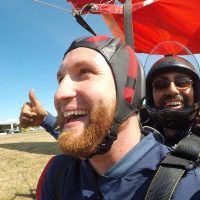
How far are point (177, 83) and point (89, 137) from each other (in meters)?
2.01

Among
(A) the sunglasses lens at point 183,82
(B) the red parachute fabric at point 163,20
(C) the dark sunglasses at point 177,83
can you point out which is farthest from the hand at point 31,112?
(B) the red parachute fabric at point 163,20

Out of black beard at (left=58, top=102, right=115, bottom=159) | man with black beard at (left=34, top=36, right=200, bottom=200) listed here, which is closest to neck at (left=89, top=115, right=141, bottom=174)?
man with black beard at (left=34, top=36, right=200, bottom=200)

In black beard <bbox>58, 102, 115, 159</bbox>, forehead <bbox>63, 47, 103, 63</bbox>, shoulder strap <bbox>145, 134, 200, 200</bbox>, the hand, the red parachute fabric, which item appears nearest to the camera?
shoulder strap <bbox>145, 134, 200, 200</bbox>

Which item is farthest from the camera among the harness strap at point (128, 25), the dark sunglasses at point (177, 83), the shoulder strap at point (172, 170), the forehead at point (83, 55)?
the harness strap at point (128, 25)

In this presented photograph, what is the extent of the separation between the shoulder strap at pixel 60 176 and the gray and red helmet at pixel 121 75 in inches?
14.2

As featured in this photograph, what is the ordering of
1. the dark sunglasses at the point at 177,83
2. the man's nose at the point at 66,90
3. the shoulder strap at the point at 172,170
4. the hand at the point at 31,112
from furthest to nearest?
the dark sunglasses at the point at 177,83 < the hand at the point at 31,112 < the man's nose at the point at 66,90 < the shoulder strap at the point at 172,170

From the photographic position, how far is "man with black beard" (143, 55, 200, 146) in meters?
3.40

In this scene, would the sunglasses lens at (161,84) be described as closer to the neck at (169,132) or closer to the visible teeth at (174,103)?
the visible teeth at (174,103)

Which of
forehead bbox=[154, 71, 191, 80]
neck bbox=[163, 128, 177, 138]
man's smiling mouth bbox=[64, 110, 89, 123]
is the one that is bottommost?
neck bbox=[163, 128, 177, 138]

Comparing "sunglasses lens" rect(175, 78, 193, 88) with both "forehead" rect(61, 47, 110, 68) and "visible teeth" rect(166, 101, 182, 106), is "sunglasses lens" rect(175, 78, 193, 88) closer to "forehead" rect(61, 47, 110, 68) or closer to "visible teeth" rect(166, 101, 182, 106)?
"visible teeth" rect(166, 101, 182, 106)

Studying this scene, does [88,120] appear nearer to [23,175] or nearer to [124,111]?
[124,111]

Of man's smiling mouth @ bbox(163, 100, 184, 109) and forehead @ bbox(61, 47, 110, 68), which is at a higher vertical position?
forehead @ bbox(61, 47, 110, 68)

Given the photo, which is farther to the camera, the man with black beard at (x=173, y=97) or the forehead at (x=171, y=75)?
the forehead at (x=171, y=75)

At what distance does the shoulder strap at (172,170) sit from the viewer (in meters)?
1.60
